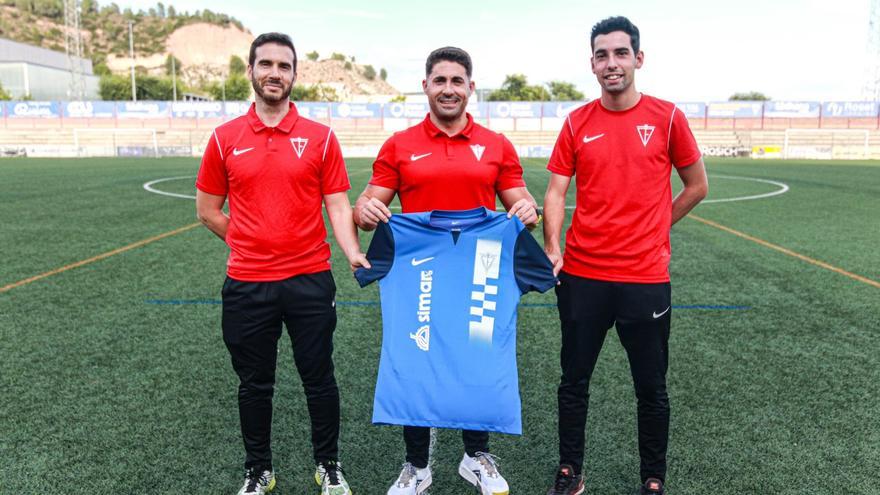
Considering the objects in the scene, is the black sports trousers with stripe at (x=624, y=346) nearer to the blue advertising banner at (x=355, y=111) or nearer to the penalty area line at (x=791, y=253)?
the penalty area line at (x=791, y=253)

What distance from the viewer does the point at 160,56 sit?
16700 centimetres

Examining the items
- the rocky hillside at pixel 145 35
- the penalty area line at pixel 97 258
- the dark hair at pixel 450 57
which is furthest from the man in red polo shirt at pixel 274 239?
the rocky hillside at pixel 145 35

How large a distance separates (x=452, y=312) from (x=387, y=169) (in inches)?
29.7

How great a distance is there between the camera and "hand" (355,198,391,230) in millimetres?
2887

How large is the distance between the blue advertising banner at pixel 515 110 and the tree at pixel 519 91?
A: 52.3 meters

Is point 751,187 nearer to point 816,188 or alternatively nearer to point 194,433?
point 816,188

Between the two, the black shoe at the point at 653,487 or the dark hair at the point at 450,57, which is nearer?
the dark hair at the point at 450,57

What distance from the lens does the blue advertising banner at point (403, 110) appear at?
49.1 meters

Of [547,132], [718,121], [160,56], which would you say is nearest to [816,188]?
[547,132]

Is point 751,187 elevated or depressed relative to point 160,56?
depressed

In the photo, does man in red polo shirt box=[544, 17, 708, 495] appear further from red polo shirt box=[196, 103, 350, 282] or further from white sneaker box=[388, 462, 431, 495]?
red polo shirt box=[196, 103, 350, 282]

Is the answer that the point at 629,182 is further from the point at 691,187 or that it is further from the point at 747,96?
the point at 747,96

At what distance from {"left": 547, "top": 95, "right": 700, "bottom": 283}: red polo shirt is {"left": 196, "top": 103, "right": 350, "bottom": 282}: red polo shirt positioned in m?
1.25

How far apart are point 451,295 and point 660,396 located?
1.16 m
